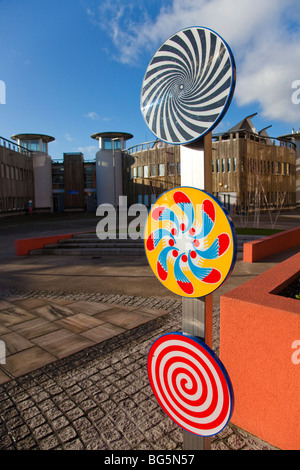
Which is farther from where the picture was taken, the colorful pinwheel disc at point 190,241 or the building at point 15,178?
the building at point 15,178

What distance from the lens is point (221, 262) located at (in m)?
1.47

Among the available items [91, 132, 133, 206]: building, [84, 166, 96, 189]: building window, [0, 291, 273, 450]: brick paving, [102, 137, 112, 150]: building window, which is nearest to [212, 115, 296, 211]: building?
[91, 132, 133, 206]: building

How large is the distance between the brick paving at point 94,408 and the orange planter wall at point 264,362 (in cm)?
23

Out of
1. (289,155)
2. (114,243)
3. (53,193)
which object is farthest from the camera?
(53,193)

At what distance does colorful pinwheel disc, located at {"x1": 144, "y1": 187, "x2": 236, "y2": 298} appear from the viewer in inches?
58.0

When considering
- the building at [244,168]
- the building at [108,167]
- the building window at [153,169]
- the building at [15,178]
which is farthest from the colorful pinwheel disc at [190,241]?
Answer: the building at [108,167]

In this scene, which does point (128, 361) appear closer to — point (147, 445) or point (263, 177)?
point (147, 445)

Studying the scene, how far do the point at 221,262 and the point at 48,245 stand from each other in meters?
13.4

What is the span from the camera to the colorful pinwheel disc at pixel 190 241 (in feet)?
4.83

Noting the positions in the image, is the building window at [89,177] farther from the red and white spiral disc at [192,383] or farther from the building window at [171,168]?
the red and white spiral disc at [192,383]

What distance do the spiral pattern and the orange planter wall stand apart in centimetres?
171

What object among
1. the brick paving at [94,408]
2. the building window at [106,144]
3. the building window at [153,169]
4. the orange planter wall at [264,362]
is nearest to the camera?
the orange planter wall at [264,362]

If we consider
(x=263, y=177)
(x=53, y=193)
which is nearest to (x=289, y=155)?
(x=263, y=177)

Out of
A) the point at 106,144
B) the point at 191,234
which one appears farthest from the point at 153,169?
the point at 191,234
